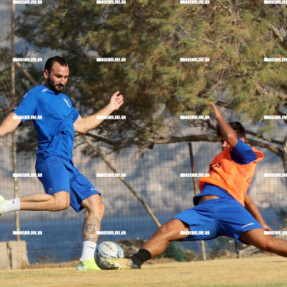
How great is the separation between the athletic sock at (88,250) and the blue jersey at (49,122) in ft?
3.85

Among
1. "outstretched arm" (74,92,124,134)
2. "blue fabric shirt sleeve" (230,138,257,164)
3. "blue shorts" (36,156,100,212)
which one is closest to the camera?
"blue fabric shirt sleeve" (230,138,257,164)

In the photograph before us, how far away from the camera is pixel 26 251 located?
1367 centimetres

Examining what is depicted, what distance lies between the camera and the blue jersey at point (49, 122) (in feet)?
26.3

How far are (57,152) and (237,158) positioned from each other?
1977 millimetres

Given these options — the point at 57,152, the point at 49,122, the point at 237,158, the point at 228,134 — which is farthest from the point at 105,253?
the point at 228,134

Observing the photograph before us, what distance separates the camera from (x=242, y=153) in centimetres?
720

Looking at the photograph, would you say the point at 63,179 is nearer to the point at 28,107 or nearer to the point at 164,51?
the point at 28,107

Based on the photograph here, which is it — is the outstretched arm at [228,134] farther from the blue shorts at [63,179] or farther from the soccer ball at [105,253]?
the soccer ball at [105,253]

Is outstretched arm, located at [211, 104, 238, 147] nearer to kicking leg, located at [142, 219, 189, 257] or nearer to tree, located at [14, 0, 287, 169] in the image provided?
kicking leg, located at [142, 219, 189, 257]

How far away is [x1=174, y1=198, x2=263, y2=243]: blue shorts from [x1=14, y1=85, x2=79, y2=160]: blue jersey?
1631 millimetres

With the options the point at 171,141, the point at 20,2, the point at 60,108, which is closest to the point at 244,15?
the point at 171,141

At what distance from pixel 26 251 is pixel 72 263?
91 cm

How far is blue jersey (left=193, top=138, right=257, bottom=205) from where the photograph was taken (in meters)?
7.14

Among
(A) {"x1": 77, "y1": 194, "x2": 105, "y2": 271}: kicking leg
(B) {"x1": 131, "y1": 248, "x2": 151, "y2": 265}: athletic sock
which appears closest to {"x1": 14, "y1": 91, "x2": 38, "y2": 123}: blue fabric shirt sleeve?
(A) {"x1": 77, "y1": 194, "x2": 105, "y2": 271}: kicking leg
